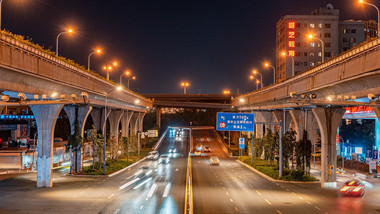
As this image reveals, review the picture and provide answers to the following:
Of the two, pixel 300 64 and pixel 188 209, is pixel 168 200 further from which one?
pixel 300 64

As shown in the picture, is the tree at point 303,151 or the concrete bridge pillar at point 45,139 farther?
the tree at point 303,151

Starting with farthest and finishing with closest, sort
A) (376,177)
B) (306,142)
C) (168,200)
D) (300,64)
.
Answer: (300,64), (376,177), (306,142), (168,200)

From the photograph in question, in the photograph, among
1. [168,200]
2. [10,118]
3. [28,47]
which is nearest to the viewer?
[28,47]

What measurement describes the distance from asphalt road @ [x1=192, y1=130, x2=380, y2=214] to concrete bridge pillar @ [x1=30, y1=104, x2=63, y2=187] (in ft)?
47.8

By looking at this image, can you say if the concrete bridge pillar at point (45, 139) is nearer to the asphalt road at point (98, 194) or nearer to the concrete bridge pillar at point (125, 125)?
the asphalt road at point (98, 194)

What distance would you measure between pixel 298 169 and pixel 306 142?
11.0ft

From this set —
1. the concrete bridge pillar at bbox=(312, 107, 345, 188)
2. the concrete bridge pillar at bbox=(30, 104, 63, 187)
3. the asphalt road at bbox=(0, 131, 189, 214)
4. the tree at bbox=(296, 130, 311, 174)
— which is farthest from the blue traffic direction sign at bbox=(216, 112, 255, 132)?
the concrete bridge pillar at bbox=(30, 104, 63, 187)

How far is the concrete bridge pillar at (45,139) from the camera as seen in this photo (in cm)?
3853

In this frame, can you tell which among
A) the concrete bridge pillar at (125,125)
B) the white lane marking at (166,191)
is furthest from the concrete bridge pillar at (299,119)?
the concrete bridge pillar at (125,125)

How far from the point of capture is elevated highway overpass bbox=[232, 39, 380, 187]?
24984mm

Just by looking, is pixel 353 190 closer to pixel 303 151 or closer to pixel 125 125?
pixel 303 151

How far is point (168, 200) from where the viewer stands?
31.0 metres

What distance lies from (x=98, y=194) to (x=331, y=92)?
22.2 metres

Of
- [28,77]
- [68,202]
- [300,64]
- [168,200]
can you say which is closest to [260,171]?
[168,200]
